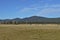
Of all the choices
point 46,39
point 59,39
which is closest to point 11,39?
point 46,39

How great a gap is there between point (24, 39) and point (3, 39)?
2.48 metres

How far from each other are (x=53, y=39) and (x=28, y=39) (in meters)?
2.96

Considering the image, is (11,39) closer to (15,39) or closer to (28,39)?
(15,39)

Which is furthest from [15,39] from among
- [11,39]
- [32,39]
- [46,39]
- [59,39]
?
[59,39]

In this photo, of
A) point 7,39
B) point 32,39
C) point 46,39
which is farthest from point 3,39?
point 46,39

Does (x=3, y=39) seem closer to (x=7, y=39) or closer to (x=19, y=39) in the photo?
(x=7, y=39)

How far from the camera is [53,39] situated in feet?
71.5

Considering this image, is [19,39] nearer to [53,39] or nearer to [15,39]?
[15,39]

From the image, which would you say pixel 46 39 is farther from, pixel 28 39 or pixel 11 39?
pixel 11 39

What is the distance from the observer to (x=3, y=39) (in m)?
22.2

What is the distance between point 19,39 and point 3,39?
1877 millimetres

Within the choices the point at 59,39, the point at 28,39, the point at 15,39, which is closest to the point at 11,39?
the point at 15,39

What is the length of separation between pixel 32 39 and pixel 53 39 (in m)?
2.45

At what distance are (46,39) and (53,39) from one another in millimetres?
806
